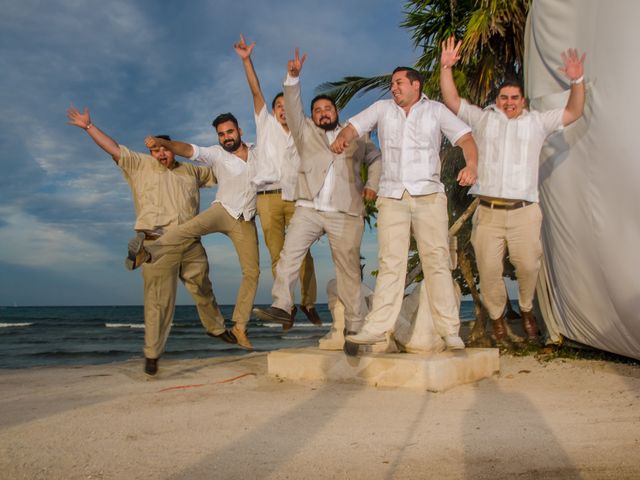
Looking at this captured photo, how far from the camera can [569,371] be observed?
21.8 ft

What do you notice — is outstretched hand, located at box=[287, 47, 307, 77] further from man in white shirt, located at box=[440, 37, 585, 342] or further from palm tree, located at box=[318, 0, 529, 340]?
palm tree, located at box=[318, 0, 529, 340]

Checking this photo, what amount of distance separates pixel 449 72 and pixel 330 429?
3.26 m

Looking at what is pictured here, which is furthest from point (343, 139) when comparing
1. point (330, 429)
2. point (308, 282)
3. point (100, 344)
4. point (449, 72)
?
point (100, 344)

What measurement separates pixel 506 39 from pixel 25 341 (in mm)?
23387

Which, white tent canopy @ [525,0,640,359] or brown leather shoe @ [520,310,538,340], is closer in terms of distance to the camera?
white tent canopy @ [525,0,640,359]

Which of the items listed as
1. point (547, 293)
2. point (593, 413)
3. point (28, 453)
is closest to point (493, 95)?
point (547, 293)

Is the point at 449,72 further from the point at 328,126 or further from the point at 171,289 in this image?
the point at 171,289

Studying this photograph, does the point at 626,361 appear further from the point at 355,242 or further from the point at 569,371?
the point at 355,242

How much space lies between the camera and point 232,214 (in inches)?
268

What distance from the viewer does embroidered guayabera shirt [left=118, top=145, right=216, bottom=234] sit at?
701 cm

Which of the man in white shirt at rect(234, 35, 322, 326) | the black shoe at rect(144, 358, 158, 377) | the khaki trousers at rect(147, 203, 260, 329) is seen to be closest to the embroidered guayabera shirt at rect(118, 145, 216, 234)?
the khaki trousers at rect(147, 203, 260, 329)

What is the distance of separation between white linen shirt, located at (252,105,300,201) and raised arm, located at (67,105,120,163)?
62.6 inches

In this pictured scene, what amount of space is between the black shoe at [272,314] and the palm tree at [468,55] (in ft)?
10.6

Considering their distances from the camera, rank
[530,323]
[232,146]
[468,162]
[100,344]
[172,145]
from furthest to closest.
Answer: [100,344] → [232,146] → [530,323] → [172,145] → [468,162]
